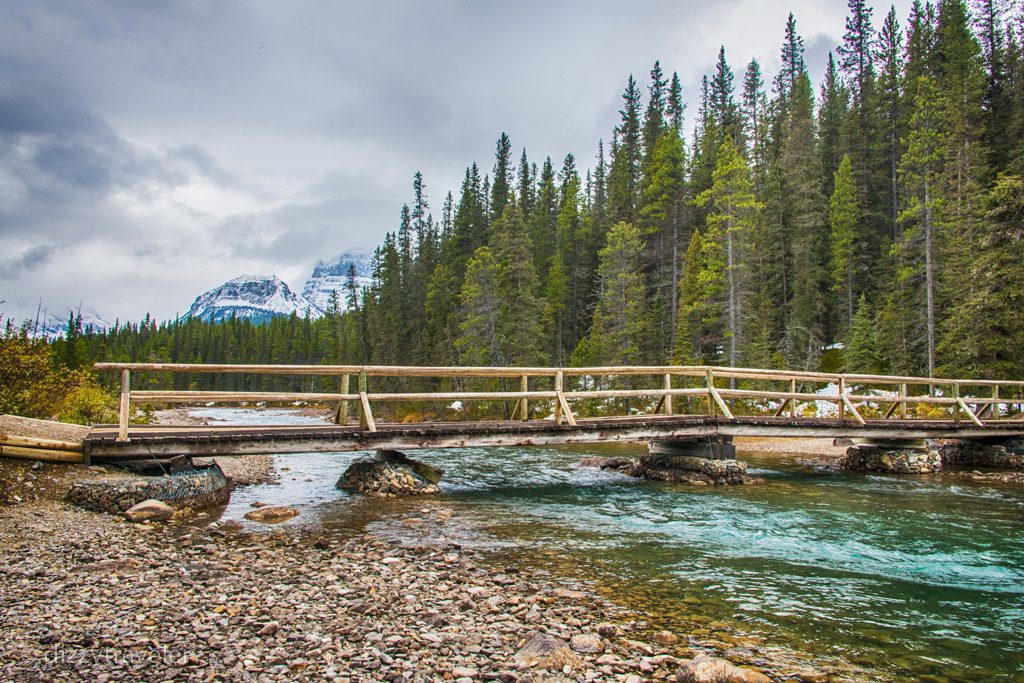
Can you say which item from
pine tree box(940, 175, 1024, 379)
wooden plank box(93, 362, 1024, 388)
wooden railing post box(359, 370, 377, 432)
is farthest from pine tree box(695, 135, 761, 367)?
wooden railing post box(359, 370, 377, 432)

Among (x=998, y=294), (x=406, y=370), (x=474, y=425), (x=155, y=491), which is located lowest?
(x=155, y=491)

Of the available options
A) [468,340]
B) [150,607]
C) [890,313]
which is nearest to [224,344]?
[468,340]

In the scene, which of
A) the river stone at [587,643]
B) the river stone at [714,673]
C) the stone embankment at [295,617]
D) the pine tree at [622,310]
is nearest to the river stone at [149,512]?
the stone embankment at [295,617]

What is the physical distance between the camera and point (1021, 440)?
60.0 feet

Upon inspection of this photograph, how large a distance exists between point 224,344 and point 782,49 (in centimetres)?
14619

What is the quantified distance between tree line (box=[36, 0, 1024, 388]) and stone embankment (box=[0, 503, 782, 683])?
2704 centimetres

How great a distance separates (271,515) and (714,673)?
7.62 meters

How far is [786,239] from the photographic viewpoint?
50.6 m

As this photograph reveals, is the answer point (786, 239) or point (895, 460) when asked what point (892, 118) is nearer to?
point (786, 239)

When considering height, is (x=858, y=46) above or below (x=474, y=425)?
above

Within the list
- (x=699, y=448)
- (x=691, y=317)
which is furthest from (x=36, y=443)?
(x=691, y=317)

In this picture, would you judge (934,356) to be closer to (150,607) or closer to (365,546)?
(365,546)

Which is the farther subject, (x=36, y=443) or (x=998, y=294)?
(x=998, y=294)

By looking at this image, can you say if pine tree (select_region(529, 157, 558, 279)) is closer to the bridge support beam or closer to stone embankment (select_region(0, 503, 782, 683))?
the bridge support beam
